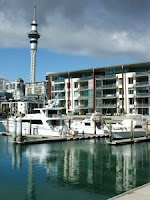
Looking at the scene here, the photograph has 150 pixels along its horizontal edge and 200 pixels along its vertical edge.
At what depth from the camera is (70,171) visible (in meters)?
27.5

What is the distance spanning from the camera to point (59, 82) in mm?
102500

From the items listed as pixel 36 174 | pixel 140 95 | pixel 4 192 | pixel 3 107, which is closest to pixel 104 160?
pixel 36 174

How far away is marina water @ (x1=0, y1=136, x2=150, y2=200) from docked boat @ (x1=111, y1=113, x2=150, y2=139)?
8040 millimetres

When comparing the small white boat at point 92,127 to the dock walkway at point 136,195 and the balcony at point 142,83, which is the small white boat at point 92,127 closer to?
the balcony at point 142,83

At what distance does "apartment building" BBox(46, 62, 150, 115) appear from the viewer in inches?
3312

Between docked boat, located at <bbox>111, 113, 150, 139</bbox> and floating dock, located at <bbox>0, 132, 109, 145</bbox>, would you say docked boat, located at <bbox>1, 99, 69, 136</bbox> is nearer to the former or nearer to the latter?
floating dock, located at <bbox>0, 132, 109, 145</bbox>

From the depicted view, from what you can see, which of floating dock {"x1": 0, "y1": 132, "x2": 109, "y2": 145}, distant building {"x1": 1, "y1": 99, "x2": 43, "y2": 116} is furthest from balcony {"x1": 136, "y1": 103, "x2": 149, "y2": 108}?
distant building {"x1": 1, "y1": 99, "x2": 43, "y2": 116}

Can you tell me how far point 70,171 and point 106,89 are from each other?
64.5 m

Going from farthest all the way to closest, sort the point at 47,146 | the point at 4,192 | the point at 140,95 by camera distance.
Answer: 1. the point at 140,95
2. the point at 47,146
3. the point at 4,192

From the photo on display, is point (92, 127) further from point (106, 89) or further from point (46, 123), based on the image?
point (106, 89)

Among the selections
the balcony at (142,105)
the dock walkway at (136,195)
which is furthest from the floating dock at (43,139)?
the dock walkway at (136,195)

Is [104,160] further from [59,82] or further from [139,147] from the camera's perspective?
[59,82]

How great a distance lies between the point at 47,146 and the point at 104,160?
13.1 metres

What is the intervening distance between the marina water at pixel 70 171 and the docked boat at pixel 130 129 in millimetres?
8040
